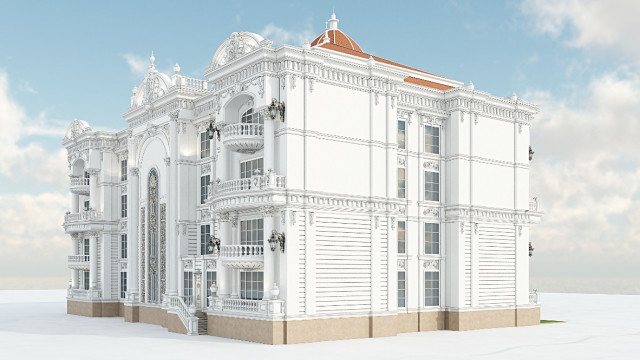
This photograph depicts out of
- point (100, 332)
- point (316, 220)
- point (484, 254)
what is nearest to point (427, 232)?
point (484, 254)

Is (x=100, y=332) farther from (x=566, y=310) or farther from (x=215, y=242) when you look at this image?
(x=566, y=310)

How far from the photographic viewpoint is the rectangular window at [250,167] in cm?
3509

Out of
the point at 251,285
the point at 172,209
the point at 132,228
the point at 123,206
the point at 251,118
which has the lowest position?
the point at 251,285

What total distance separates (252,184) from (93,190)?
23870mm

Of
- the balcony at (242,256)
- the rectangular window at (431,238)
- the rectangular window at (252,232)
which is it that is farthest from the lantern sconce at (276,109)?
the rectangular window at (431,238)

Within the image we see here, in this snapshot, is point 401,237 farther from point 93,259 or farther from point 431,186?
point 93,259

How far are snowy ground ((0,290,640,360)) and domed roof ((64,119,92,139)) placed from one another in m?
15.9

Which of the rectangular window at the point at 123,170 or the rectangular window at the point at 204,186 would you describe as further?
the rectangular window at the point at 123,170

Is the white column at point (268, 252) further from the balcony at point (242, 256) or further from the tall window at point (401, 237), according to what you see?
the tall window at point (401, 237)

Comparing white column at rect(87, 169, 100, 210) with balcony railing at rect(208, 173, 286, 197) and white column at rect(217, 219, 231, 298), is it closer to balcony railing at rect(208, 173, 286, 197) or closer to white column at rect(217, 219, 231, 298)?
balcony railing at rect(208, 173, 286, 197)

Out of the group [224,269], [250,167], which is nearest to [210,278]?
[224,269]

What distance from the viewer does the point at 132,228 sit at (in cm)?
4694

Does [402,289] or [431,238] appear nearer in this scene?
[402,289]

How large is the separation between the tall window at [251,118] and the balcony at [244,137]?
0.60 metres
